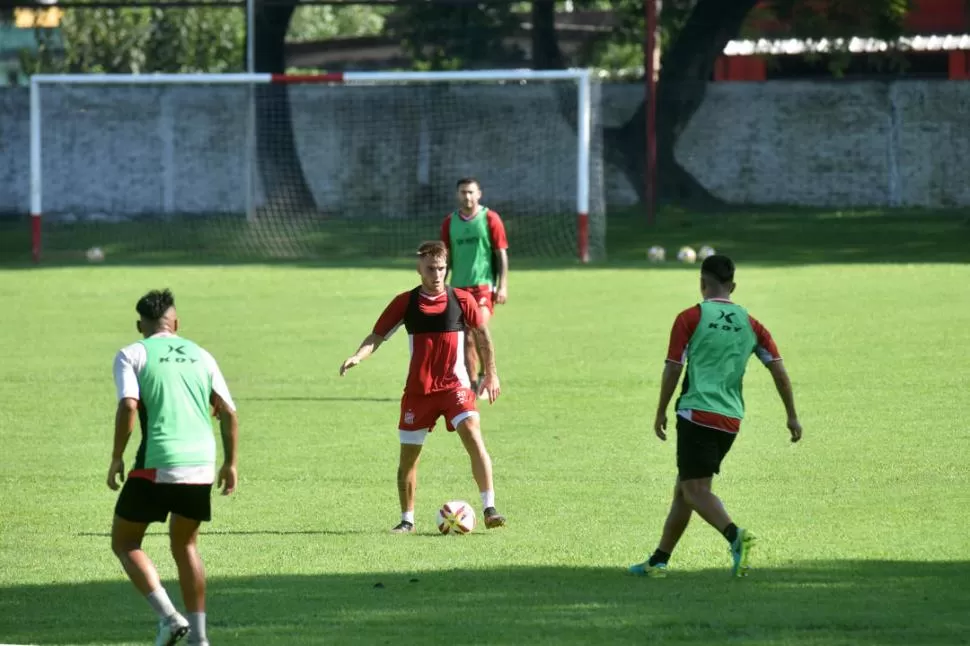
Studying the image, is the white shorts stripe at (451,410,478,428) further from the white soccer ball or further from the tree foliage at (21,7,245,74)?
the tree foliage at (21,7,245,74)

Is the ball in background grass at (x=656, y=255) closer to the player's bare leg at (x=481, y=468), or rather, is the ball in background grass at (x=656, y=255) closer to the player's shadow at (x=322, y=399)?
the player's shadow at (x=322, y=399)

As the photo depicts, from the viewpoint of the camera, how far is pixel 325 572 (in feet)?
31.0

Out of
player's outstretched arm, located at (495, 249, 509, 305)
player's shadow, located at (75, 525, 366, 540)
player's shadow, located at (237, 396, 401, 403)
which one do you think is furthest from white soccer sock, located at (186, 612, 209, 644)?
player's outstretched arm, located at (495, 249, 509, 305)

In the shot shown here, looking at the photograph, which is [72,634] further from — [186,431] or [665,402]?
[665,402]

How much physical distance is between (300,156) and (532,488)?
29.4 metres

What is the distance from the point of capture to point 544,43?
41.3 meters

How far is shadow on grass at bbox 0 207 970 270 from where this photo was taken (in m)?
33.0

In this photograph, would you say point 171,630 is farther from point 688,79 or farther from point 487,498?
point 688,79

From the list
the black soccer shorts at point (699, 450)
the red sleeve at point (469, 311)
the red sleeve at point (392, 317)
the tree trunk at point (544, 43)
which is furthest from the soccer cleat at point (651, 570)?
the tree trunk at point (544, 43)

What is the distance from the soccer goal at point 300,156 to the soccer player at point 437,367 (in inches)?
1048

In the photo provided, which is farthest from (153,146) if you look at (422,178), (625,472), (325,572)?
(325,572)

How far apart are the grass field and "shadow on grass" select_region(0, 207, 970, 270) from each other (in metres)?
7.81

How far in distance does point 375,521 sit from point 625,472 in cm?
229

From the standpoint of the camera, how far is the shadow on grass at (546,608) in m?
7.77
